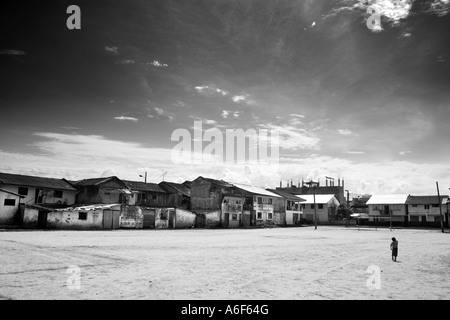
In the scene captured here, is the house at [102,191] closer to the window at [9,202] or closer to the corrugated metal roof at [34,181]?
the corrugated metal roof at [34,181]

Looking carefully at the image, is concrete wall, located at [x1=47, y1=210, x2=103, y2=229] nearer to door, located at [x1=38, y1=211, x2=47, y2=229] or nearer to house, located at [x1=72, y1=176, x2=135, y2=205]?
door, located at [x1=38, y1=211, x2=47, y2=229]

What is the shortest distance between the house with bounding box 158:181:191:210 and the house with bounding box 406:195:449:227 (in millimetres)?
47764

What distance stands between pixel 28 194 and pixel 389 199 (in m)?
74.1

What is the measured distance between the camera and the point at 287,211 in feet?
230

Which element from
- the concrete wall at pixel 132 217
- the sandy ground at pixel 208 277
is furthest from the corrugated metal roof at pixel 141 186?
the sandy ground at pixel 208 277

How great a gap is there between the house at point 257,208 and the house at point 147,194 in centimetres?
1394

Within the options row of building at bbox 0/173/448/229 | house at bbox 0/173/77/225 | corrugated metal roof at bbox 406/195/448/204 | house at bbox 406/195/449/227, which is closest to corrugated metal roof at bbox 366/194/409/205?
row of building at bbox 0/173/448/229

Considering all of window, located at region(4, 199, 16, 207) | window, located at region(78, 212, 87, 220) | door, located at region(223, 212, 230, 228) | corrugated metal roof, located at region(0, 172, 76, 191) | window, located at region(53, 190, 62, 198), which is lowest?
door, located at region(223, 212, 230, 228)

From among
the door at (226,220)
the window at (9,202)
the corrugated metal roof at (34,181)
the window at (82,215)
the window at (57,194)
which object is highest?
the corrugated metal roof at (34,181)

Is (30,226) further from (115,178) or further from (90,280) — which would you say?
(90,280)

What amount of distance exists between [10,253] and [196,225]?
A: 37201mm

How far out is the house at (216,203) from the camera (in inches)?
Result: 2066

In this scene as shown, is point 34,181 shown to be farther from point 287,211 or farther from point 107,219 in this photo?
point 287,211

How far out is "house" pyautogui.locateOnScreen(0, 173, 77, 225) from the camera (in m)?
40.0
